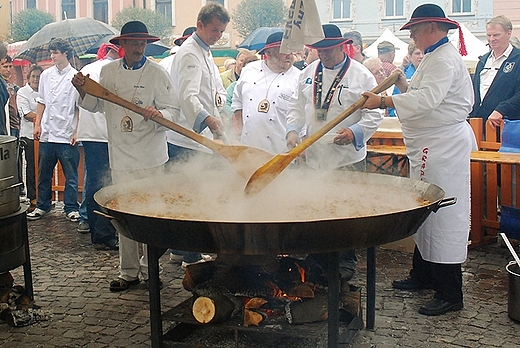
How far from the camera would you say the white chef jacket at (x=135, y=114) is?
14.8 ft

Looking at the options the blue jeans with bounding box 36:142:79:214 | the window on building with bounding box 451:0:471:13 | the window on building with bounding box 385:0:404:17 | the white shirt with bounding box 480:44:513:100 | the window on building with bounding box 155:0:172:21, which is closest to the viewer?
the white shirt with bounding box 480:44:513:100

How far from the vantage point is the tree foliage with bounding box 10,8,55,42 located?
62.0 feet

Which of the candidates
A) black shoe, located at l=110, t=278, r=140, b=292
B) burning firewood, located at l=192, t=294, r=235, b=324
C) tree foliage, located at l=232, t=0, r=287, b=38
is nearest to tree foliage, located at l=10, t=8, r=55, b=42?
tree foliage, located at l=232, t=0, r=287, b=38

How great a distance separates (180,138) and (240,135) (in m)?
0.97

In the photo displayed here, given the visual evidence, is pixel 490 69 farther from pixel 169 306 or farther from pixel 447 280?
pixel 169 306

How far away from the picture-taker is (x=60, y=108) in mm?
6863

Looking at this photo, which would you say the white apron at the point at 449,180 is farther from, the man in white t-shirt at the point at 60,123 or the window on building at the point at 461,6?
the window on building at the point at 461,6

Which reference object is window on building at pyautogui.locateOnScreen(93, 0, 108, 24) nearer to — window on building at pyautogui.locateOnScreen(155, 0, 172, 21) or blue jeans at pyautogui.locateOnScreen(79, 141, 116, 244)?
window on building at pyautogui.locateOnScreen(155, 0, 172, 21)

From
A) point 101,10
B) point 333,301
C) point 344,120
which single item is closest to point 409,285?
point 344,120

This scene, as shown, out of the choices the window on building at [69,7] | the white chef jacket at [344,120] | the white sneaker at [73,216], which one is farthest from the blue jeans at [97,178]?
the window on building at [69,7]

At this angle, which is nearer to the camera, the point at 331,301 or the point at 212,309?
the point at 331,301

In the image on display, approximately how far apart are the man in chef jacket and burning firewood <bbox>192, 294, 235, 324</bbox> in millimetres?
1549

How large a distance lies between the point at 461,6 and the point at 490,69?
8.98 m

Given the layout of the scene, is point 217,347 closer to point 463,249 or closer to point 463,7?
point 463,249
